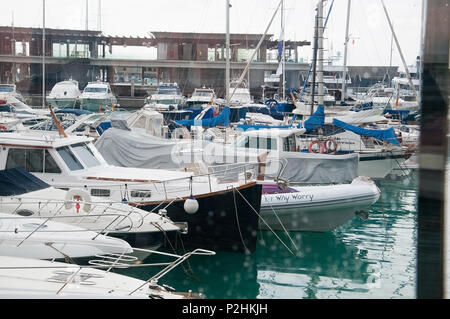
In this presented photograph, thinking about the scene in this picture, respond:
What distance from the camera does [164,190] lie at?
10.8 m

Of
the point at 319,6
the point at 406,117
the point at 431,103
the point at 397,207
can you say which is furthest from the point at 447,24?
the point at 406,117

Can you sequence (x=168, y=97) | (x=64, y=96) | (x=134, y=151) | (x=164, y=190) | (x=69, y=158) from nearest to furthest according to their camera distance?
(x=164, y=190) → (x=69, y=158) → (x=134, y=151) → (x=168, y=97) → (x=64, y=96)

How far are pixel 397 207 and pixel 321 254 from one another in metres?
5.47

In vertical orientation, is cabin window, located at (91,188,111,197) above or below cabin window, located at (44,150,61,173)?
below

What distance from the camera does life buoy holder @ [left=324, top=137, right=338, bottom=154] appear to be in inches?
687

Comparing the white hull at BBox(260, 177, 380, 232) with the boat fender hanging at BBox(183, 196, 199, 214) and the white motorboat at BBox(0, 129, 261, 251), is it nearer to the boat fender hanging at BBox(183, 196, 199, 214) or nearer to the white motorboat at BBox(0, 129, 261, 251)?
the white motorboat at BBox(0, 129, 261, 251)

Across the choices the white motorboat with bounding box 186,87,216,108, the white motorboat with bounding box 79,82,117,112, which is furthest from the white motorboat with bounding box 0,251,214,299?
the white motorboat with bounding box 79,82,117,112

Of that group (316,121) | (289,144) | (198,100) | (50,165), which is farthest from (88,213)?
(198,100)

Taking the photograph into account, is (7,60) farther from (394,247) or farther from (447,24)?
(447,24)

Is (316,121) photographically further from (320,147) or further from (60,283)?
(60,283)

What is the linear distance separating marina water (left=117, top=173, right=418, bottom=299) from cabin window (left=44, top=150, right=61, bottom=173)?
2.41m

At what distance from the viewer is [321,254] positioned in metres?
11.4

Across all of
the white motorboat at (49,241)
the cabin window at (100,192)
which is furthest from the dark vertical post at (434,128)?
the cabin window at (100,192)

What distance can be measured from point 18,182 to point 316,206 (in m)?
5.64
